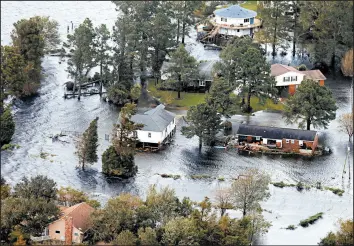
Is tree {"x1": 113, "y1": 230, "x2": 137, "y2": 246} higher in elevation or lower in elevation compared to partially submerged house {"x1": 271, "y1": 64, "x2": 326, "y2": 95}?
lower

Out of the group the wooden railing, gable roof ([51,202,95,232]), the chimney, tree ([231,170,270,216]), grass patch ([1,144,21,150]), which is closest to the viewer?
the wooden railing

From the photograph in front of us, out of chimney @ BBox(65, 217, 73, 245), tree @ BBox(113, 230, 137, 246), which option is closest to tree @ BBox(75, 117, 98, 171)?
chimney @ BBox(65, 217, 73, 245)

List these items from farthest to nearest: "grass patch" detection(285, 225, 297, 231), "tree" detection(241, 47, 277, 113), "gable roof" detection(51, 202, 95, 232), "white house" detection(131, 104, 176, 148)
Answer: "tree" detection(241, 47, 277, 113) < "white house" detection(131, 104, 176, 148) < "grass patch" detection(285, 225, 297, 231) < "gable roof" detection(51, 202, 95, 232)

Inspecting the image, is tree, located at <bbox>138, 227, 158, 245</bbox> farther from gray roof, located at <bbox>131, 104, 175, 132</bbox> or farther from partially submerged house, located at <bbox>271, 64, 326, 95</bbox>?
partially submerged house, located at <bbox>271, 64, 326, 95</bbox>

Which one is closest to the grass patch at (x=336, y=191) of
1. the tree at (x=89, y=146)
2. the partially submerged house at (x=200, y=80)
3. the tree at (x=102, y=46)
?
the tree at (x=89, y=146)

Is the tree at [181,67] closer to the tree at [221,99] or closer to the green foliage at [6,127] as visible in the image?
the tree at [221,99]

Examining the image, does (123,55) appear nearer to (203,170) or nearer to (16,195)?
(203,170)

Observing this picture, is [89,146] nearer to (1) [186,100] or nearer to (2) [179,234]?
(2) [179,234]
